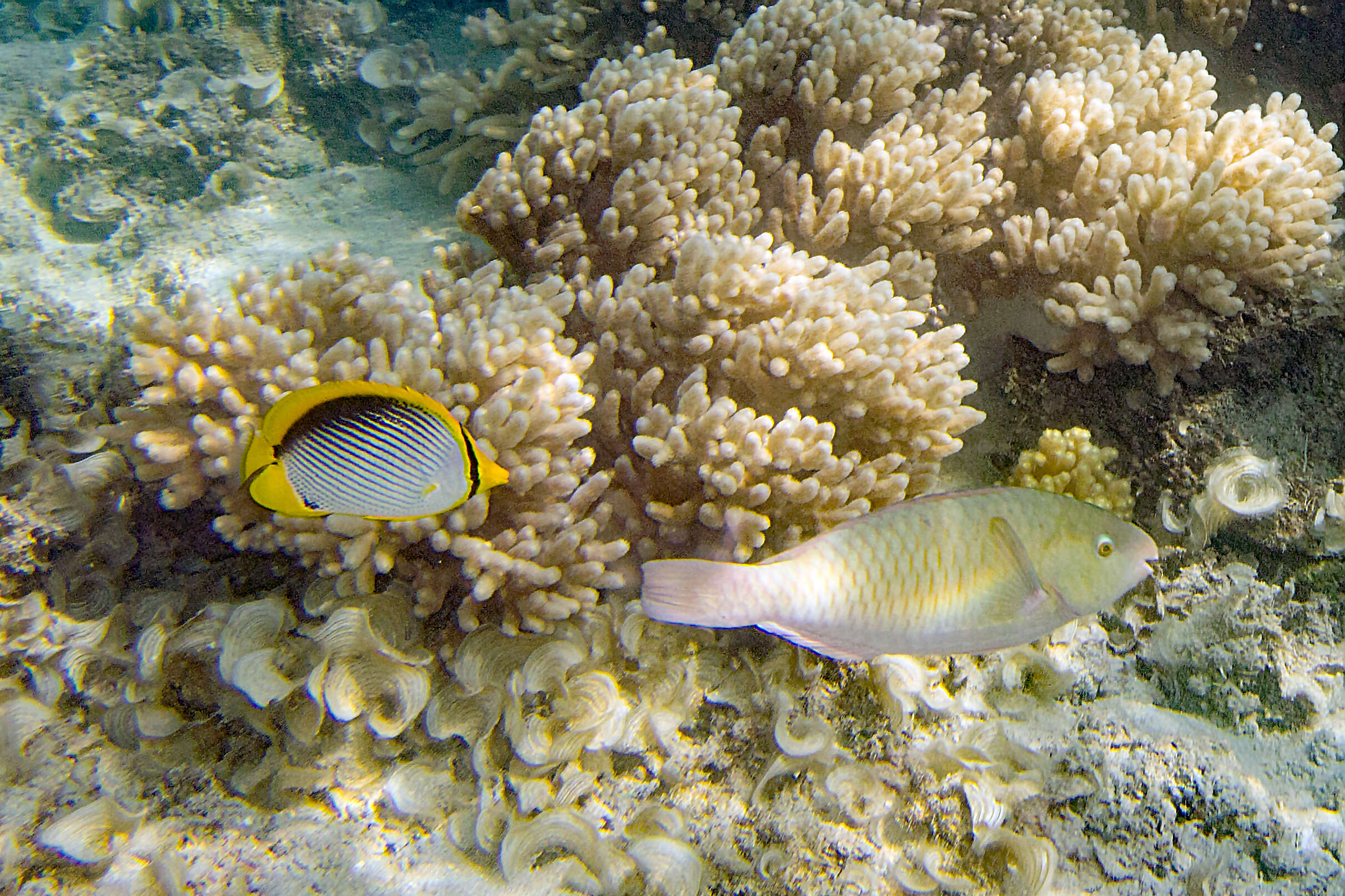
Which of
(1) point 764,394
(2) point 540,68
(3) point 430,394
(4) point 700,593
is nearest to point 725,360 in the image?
(1) point 764,394

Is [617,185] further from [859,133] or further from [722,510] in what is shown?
[722,510]

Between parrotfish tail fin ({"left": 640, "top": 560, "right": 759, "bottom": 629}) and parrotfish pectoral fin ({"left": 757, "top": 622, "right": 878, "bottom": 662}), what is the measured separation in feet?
0.41

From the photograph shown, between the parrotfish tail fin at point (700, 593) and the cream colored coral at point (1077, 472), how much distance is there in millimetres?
1711

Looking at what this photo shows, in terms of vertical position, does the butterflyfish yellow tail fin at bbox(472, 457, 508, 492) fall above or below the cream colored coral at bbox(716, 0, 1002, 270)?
below

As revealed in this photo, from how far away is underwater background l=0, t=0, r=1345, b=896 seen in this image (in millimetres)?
2281

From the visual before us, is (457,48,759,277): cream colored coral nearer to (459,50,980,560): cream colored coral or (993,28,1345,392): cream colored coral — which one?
(459,50,980,560): cream colored coral

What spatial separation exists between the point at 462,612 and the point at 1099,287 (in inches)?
109

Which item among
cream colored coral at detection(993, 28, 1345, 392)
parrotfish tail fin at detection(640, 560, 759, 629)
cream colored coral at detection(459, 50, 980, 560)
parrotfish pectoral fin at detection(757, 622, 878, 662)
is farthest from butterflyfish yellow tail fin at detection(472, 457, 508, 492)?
cream colored coral at detection(993, 28, 1345, 392)

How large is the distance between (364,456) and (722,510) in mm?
1245

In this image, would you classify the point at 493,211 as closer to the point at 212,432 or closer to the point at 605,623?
the point at 212,432

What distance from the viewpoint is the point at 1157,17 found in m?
4.34

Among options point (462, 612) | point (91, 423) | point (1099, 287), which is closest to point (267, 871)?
point (462, 612)

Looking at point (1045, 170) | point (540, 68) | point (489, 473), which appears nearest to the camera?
point (489, 473)

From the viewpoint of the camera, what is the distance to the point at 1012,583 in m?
1.76
